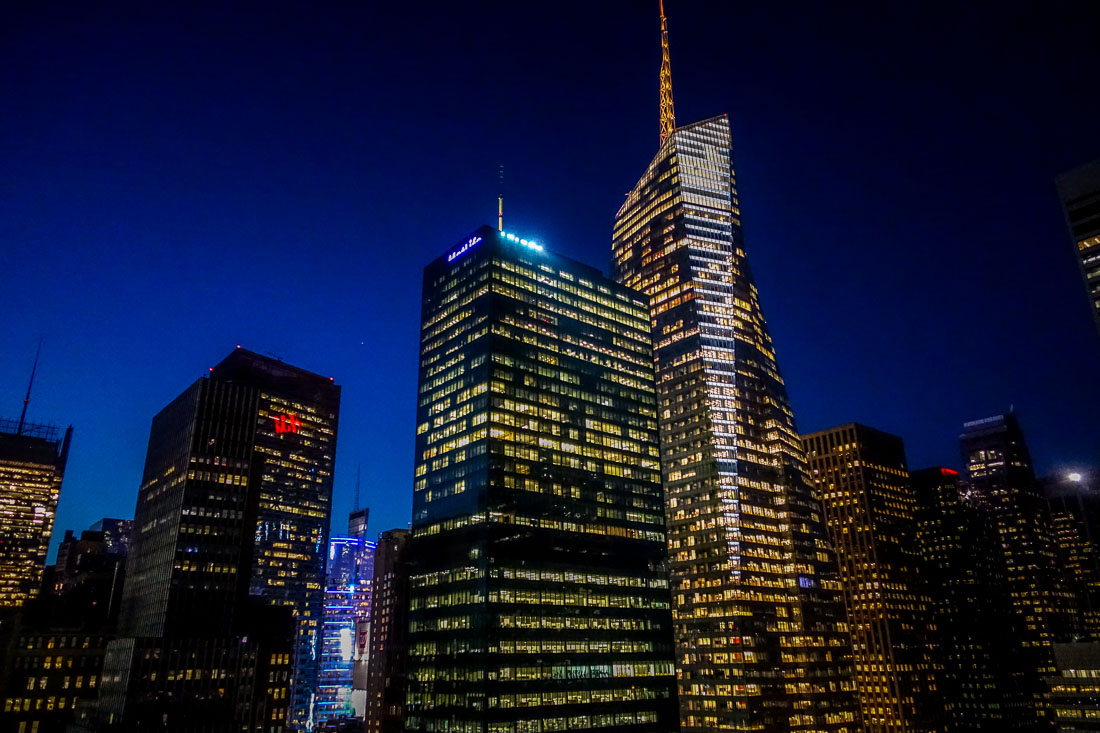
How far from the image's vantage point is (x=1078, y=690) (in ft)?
552

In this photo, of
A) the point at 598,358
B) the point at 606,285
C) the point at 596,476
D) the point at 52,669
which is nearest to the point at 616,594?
the point at 596,476

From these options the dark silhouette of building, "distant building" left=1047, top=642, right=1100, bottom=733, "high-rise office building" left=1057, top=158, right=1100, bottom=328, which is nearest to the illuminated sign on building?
"high-rise office building" left=1057, top=158, right=1100, bottom=328

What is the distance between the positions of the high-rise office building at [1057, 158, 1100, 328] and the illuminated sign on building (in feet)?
374

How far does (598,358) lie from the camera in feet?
603

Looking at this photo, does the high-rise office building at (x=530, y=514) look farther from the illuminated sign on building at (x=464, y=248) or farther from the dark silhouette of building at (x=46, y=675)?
the dark silhouette of building at (x=46, y=675)

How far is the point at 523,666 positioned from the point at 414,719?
26042 millimetres

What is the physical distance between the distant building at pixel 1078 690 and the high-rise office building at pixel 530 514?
3613 inches

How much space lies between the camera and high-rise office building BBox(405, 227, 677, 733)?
141625 millimetres

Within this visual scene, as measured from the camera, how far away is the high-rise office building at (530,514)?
142 meters

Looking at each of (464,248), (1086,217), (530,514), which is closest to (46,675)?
(530,514)

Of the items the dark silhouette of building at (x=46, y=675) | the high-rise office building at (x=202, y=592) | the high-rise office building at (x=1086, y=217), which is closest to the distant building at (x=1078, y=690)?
the high-rise office building at (x=1086, y=217)

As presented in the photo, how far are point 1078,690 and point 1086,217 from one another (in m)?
114

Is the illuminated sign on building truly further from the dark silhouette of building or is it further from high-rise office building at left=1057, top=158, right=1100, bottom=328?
the dark silhouette of building

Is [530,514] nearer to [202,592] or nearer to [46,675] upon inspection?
[202,592]
